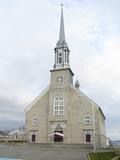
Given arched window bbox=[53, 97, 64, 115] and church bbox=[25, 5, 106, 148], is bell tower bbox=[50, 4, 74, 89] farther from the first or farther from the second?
arched window bbox=[53, 97, 64, 115]

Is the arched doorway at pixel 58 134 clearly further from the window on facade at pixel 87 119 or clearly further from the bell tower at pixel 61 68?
the bell tower at pixel 61 68

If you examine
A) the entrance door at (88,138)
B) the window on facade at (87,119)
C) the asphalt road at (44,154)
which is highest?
the window on facade at (87,119)

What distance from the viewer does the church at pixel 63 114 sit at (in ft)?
141

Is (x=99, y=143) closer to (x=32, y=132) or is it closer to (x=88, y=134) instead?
(x=88, y=134)

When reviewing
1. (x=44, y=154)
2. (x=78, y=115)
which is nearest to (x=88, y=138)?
(x=78, y=115)

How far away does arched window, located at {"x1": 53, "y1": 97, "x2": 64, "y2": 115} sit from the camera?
45.4 m

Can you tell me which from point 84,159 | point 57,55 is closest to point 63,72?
point 57,55

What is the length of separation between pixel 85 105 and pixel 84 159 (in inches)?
951

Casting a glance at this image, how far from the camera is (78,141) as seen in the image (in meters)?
42.6

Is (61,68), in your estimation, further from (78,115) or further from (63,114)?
(78,115)

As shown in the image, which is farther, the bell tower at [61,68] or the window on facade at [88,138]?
the bell tower at [61,68]

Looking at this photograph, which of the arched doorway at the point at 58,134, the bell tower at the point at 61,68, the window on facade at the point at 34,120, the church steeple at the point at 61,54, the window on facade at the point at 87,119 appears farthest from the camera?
the church steeple at the point at 61,54

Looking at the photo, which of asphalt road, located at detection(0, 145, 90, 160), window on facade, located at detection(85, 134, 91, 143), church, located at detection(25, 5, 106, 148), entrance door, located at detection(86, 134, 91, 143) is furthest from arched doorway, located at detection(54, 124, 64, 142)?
asphalt road, located at detection(0, 145, 90, 160)

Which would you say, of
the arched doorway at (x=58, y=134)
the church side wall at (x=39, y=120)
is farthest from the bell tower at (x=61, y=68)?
the arched doorway at (x=58, y=134)
